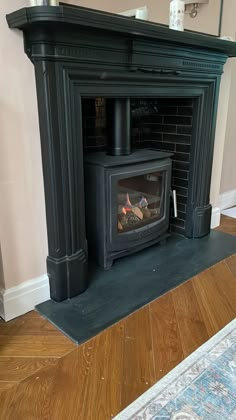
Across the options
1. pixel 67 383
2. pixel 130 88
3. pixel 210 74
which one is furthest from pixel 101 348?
pixel 210 74

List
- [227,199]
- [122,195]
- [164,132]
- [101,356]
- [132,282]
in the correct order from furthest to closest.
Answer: [227,199]
[164,132]
[122,195]
[132,282]
[101,356]

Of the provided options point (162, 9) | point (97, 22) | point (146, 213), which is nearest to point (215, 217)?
point (146, 213)

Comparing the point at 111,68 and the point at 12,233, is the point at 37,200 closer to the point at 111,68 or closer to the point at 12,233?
the point at 12,233

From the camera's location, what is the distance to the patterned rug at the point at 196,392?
1.11 metres

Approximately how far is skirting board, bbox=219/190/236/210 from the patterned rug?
1972 millimetres

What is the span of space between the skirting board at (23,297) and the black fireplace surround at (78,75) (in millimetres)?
52

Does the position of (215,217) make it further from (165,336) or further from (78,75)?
(78,75)

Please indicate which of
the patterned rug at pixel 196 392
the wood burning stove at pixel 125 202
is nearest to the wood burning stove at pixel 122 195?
the wood burning stove at pixel 125 202

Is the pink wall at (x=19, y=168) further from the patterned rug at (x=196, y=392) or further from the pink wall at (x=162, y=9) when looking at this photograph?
the patterned rug at (x=196, y=392)

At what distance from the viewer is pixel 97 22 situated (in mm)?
1371

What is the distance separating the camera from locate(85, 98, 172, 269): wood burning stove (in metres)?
1.84

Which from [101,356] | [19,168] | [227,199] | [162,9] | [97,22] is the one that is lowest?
[101,356]

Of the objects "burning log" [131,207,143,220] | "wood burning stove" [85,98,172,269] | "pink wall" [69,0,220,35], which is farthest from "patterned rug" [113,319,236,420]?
"pink wall" [69,0,220,35]

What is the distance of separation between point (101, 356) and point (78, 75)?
122 cm
